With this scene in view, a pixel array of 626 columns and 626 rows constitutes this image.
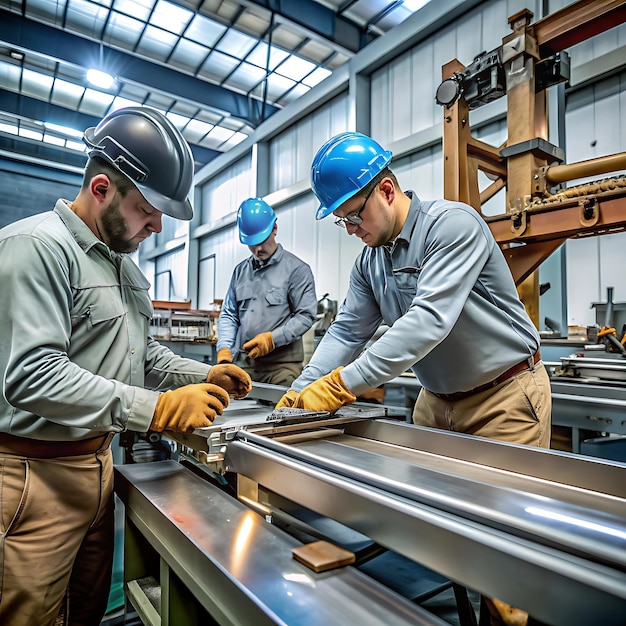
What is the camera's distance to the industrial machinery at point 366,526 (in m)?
0.53

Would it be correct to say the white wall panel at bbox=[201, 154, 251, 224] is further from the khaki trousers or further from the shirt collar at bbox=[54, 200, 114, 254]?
the shirt collar at bbox=[54, 200, 114, 254]

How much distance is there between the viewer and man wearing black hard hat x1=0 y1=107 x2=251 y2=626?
0.95 m

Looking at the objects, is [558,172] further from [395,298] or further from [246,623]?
[246,623]

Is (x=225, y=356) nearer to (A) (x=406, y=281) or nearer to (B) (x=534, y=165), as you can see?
(A) (x=406, y=281)

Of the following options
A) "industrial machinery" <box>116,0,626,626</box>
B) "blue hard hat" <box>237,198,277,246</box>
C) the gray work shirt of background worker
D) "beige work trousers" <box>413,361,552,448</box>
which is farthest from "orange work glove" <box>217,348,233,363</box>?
"beige work trousers" <box>413,361,552,448</box>

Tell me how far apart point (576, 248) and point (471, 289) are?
2.77 meters

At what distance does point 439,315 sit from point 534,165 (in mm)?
1237

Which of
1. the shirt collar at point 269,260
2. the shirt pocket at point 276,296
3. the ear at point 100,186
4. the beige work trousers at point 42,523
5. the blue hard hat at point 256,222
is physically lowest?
the beige work trousers at point 42,523

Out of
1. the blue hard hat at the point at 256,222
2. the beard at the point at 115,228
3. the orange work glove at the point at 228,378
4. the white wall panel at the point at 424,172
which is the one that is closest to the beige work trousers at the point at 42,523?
the orange work glove at the point at 228,378

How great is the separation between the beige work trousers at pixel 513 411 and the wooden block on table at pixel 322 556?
0.78m

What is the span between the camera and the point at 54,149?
8883 millimetres

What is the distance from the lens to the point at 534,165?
6.67 ft

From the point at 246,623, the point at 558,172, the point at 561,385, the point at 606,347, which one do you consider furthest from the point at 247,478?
the point at 606,347

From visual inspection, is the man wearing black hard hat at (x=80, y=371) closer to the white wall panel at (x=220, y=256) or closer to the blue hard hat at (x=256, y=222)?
the blue hard hat at (x=256, y=222)
